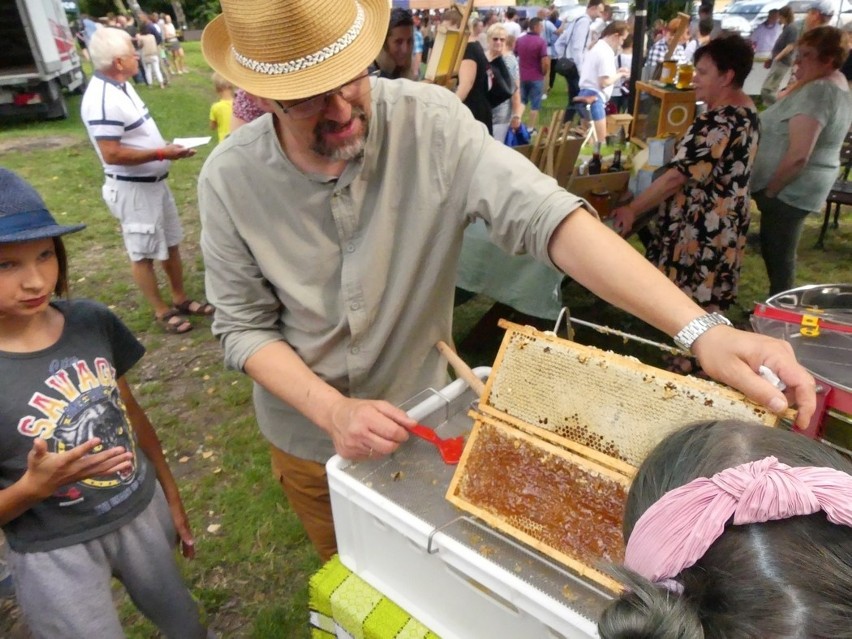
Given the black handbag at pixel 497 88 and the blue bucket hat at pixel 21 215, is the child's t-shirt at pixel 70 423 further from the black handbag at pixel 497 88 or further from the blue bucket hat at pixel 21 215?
the black handbag at pixel 497 88

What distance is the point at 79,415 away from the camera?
1792 millimetres

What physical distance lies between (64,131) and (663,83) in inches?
466

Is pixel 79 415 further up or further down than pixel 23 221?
further down

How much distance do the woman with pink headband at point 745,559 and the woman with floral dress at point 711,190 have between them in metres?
3.11

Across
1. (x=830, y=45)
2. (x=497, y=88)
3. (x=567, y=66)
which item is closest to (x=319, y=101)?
(x=830, y=45)

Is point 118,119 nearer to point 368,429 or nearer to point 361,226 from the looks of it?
point 361,226

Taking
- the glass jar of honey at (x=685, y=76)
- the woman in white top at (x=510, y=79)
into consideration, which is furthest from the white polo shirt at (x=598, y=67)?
the glass jar of honey at (x=685, y=76)

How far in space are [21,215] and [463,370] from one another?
1281 mm

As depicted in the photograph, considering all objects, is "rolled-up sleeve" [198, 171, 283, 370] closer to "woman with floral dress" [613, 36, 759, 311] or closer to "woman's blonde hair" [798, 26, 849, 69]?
"woman with floral dress" [613, 36, 759, 311]

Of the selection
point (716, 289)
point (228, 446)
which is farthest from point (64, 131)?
point (716, 289)

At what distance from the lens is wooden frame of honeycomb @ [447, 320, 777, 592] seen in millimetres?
1203

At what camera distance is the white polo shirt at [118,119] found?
4320 millimetres

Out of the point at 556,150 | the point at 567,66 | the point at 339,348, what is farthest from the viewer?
the point at 567,66

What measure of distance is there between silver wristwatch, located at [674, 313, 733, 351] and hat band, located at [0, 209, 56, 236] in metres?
1.68
